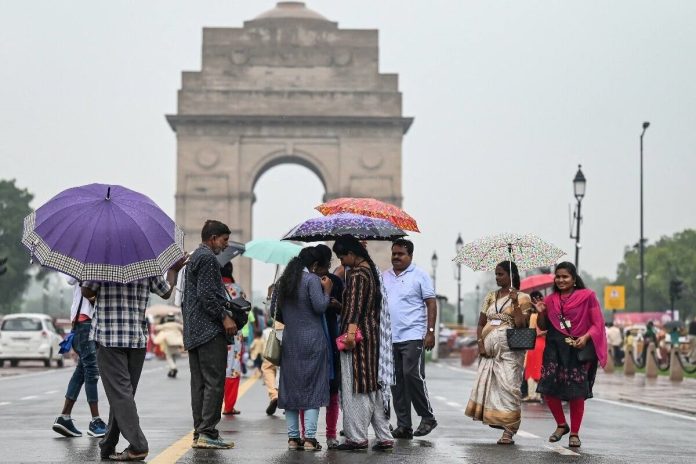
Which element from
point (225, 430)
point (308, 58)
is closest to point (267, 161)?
point (308, 58)

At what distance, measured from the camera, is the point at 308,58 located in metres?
73.6

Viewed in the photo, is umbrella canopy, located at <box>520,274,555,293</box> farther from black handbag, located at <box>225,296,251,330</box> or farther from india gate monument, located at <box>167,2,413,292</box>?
india gate monument, located at <box>167,2,413,292</box>

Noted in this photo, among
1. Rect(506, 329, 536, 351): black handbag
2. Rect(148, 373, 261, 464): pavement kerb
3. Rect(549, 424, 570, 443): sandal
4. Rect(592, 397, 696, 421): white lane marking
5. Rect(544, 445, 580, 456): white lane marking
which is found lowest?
Rect(592, 397, 696, 421): white lane marking

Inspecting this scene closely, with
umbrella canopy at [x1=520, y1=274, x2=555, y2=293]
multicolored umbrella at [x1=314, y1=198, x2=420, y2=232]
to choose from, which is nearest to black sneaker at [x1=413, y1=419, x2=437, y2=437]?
multicolored umbrella at [x1=314, y1=198, x2=420, y2=232]

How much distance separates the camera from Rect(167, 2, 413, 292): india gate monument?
73.3 metres

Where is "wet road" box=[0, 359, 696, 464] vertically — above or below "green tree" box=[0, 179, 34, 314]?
below

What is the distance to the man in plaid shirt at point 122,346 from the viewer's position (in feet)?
37.2

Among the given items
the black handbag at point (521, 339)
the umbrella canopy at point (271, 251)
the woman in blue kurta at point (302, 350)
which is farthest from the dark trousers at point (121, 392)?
the umbrella canopy at point (271, 251)

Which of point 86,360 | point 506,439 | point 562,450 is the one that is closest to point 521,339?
point 506,439

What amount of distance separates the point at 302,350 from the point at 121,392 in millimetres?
1756

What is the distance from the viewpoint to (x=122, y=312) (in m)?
11.5

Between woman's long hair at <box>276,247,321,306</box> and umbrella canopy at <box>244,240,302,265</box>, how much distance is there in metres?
4.25

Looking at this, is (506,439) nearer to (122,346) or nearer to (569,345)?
(569,345)

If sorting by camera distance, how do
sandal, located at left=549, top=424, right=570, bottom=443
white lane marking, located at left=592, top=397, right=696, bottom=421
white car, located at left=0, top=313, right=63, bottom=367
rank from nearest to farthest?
sandal, located at left=549, top=424, right=570, bottom=443 < white lane marking, located at left=592, top=397, right=696, bottom=421 < white car, located at left=0, top=313, right=63, bottom=367
